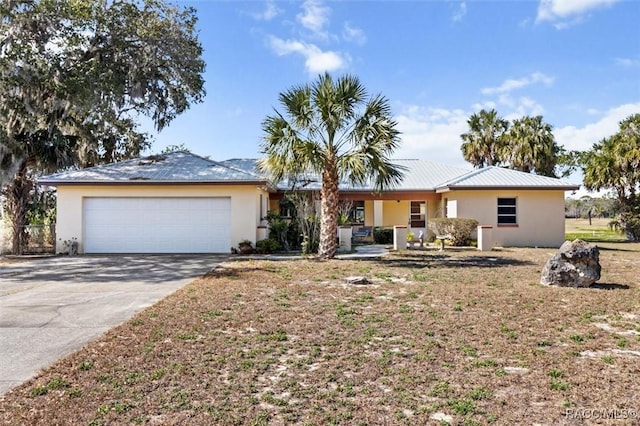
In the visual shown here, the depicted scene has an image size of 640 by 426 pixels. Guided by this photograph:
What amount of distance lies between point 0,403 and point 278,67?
17.7 m

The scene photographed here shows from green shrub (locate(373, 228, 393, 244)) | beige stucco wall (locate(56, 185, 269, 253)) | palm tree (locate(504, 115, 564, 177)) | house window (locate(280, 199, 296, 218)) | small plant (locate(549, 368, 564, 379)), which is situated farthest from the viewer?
palm tree (locate(504, 115, 564, 177))

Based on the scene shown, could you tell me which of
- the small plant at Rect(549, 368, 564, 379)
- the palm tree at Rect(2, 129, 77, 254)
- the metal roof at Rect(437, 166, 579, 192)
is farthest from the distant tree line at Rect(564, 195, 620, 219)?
the palm tree at Rect(2, 129, 77, 254)

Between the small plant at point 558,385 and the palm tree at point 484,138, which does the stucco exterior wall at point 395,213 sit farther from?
the small plant at point 558,385

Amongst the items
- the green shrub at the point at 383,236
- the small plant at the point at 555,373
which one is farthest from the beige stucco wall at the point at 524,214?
the small plant at the point at 555,373

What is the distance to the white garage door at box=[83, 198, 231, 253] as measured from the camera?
16.8 metres

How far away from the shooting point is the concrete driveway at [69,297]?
206 inches

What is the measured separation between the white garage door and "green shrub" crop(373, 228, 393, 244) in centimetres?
831

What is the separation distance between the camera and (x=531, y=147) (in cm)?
2897

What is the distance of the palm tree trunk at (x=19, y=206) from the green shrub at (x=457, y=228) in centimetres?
1771

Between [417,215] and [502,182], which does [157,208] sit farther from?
[502,182]

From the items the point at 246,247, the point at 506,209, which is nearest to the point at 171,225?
the point at 246,247

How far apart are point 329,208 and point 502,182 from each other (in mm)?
10487

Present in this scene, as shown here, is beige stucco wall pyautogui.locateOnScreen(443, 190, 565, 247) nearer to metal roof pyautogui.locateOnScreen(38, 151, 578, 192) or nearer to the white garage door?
metal roof pyautogui.locateOnScreen(38, 151, 578, 192)

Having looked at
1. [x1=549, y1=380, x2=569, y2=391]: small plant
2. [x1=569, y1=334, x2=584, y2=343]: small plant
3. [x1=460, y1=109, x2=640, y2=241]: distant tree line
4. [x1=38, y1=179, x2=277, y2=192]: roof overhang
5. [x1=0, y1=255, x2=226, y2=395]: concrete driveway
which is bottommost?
[x1=549, y1=380, x2=569, y2=391]: small plant
